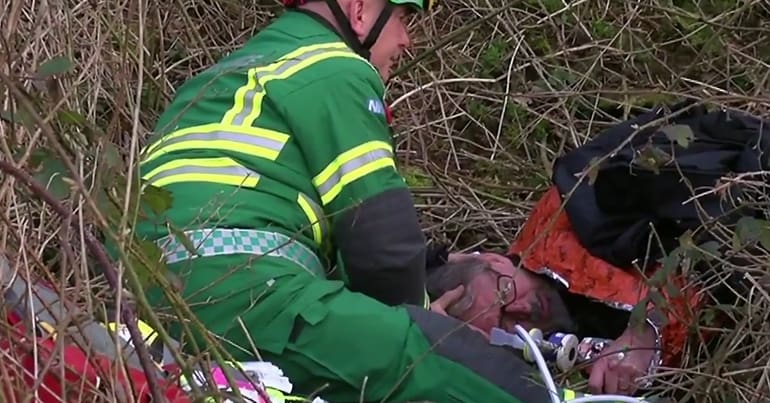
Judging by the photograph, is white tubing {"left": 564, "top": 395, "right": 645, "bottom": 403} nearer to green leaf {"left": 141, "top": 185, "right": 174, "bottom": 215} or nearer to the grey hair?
the grey hair

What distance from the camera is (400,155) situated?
4660mm

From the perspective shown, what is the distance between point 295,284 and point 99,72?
64 centimetres

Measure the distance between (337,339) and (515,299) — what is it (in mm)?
764

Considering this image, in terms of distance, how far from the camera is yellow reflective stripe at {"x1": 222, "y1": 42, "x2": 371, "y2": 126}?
2971 millimetres

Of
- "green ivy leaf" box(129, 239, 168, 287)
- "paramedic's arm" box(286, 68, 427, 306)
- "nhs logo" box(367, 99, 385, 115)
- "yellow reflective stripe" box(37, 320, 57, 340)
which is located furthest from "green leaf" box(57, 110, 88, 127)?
"nhs logo" box(367, 99, 385, 115)

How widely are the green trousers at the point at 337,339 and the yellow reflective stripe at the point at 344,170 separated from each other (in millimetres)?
184

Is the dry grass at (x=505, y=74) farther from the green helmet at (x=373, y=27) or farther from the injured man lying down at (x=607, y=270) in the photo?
the green helmet at (x=373, y=27)

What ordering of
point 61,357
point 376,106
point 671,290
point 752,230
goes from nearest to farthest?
1. point 61,357
2. point 752,230
3. point 671,290
4. point 376,106

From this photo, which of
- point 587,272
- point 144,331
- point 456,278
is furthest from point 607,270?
point 144,331

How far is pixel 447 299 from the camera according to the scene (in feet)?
11.4

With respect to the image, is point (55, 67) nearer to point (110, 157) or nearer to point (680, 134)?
point (110, 157)

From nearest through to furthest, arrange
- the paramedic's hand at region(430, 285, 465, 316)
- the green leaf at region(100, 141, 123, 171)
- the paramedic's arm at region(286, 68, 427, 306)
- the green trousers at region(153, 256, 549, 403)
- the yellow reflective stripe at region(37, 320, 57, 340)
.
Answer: the green leaf at region(100, 141, 123, 171), the yellow reflective stripe at region(37, 320, 57, 340), the green trousers at region(153, 256, 549, 403), the paramedic's arm at region(286, 68, 427, 306), the paramedic's hand at region(430, 285, 465, 316)

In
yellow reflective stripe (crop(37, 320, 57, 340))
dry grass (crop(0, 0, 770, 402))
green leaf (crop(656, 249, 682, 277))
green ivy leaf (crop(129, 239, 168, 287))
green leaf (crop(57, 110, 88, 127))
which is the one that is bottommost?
dry grass (crop(0, 0, 770, 402))

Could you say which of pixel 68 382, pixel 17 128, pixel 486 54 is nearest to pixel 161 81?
pixel 486 54
